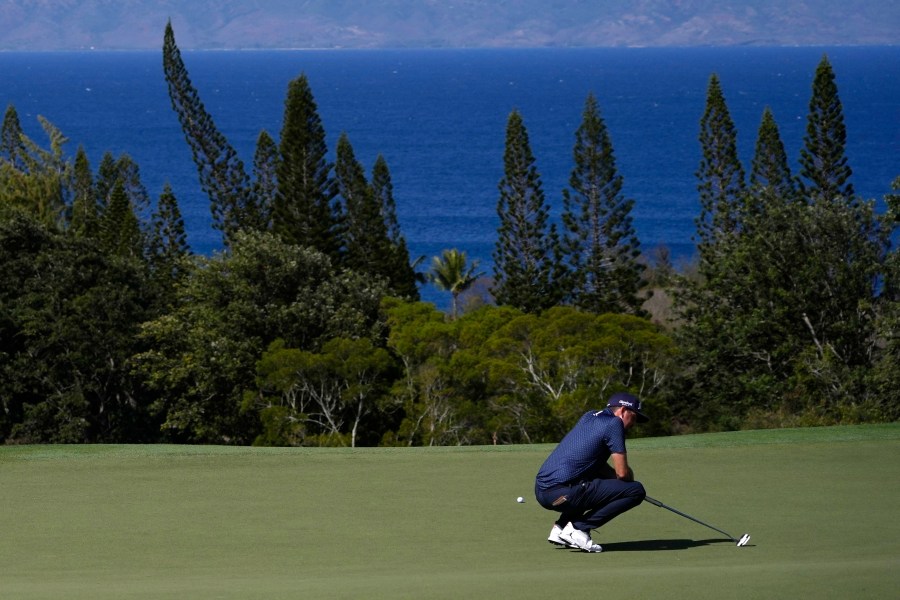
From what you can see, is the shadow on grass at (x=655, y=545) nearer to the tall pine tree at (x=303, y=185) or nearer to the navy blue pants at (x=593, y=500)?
the navy blue pants at (x=593, y=500)

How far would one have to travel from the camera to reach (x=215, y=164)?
5222 cm

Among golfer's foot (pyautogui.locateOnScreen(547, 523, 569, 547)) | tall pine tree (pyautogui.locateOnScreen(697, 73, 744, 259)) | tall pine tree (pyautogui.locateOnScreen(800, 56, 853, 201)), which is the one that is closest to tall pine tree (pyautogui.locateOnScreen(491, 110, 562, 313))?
tall pine tree (pyautogui.locateOnScreen(697, 73, 744, 259))

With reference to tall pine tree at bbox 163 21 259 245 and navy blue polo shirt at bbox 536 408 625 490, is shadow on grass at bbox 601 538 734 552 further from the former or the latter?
tall pine tree at bbox 163 21 259 245

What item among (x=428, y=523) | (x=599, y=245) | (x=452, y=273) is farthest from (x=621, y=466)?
(x=452, y=273)

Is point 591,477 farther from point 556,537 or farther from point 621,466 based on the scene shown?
point 556,537

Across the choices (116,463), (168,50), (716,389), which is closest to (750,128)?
(168,50)

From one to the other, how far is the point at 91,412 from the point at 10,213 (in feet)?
19.2

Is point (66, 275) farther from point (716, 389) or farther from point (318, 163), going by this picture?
point (716, 389)

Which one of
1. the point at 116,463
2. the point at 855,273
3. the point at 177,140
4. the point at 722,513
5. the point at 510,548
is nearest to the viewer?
the point at 510,548

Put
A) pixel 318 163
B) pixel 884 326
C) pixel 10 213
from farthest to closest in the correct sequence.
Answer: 1. pixel 318 163
2. pixel 10 213
3. pixel 884 326

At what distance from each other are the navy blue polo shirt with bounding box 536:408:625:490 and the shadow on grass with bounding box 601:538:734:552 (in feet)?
1.42

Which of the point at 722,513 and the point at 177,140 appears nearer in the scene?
the point at 722,513

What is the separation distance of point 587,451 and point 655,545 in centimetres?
69

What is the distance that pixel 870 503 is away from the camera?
8359 mm
